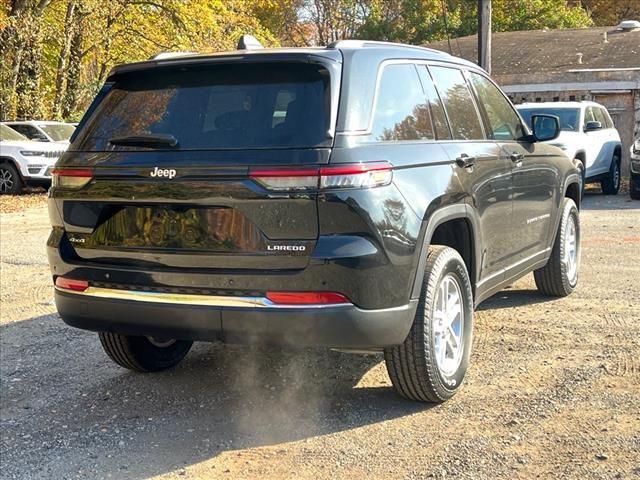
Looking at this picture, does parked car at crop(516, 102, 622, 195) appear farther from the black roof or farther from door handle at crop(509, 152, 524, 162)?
the black roof

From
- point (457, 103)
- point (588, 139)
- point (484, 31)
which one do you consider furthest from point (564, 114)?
point (457, 103)

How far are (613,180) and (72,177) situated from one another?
46.8 feet

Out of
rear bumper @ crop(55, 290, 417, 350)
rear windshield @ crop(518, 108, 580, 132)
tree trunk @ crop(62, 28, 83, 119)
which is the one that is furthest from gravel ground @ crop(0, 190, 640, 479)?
tree trunk @ crop(62, 28, 83, 119)

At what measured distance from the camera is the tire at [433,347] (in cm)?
409

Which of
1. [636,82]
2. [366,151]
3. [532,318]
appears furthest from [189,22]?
[366,151]

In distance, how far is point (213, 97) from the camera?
158 inches

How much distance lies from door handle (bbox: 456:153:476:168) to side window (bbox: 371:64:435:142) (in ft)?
0.74

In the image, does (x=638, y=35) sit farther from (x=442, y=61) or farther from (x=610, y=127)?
(x=442, y=61)

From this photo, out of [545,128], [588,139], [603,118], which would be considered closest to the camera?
[545,128]

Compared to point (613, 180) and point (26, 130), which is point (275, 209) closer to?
point (613, 180)

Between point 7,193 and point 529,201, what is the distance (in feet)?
50.6

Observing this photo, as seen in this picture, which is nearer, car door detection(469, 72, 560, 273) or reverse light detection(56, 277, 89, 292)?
reverse light detection(56, 277, 89, 292)

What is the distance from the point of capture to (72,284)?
166 inches

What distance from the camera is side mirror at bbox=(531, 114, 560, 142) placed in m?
6.09
